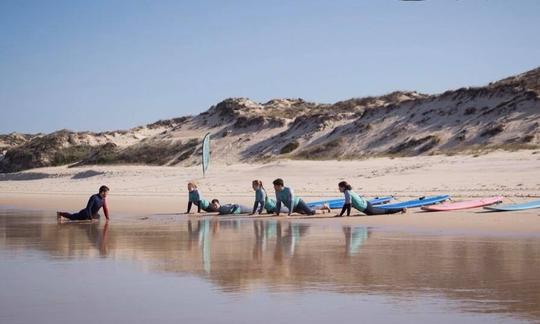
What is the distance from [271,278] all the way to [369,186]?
17225 mm

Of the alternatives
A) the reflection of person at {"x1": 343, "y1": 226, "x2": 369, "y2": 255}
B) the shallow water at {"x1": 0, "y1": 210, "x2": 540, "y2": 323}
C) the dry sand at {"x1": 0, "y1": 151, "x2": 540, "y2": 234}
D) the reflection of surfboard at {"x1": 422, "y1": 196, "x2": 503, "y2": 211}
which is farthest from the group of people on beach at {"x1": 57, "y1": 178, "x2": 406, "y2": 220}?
the shallow water at {"x1": 0, "y1": 210, "x2": 540, "y2": 323}

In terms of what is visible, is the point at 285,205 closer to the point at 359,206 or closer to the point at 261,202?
the point at 261,202

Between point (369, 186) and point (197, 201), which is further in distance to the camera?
point (369, 186)

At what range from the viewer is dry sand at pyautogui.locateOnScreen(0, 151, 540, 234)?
14969mm

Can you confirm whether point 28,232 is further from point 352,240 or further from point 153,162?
point 153,162

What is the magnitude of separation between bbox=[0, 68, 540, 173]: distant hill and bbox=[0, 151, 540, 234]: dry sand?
4924 mm

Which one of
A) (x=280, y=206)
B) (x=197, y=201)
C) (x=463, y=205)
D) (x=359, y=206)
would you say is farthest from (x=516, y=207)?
(x=197, y=201)

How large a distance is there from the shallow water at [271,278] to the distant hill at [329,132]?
20.8 metres

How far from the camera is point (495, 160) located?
86.3 feet

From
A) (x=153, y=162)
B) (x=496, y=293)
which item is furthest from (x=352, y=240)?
(x=153, y=162)

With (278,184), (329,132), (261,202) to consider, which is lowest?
(261,202)

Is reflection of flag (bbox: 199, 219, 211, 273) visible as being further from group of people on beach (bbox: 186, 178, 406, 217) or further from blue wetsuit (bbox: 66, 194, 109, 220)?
blue wetsuit (bbox: 66, 194, 109, 220)

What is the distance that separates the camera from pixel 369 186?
24.7 metres

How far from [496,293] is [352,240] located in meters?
5.01
